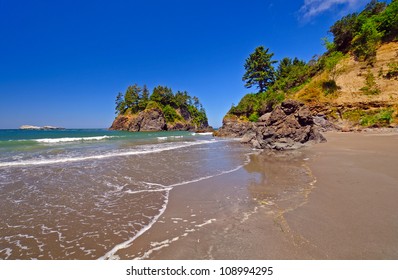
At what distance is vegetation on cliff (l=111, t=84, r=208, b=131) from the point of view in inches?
3280

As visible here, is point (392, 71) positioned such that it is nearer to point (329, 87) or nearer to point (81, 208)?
Answer: point (329, 87)

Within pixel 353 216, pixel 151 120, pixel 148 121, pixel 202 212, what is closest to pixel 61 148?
pixel 202 212

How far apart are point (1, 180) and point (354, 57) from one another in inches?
1563

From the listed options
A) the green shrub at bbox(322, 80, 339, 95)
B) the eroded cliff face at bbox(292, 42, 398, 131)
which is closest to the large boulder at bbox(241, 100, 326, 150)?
the eroded cliff face at bbox(292, 42, 398, 131)

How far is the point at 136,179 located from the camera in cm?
784

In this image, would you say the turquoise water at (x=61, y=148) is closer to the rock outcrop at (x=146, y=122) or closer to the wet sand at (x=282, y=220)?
the wet sand at (x=282, y=220)

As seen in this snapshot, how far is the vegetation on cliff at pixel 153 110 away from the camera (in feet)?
273

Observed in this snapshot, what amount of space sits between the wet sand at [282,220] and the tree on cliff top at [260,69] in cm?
4291

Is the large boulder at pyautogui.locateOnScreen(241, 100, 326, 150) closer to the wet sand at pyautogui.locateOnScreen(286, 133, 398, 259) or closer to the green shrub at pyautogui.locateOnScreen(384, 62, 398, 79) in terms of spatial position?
the wet sand at pyautogui.locateOnScreen(286, 133, 398, 259)

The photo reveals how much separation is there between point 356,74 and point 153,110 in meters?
68.4

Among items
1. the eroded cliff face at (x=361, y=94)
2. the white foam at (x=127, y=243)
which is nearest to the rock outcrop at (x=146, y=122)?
the eroded cliff face at (x=361, y=94)

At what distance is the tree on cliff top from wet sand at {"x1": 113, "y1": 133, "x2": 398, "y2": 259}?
42911 mm
